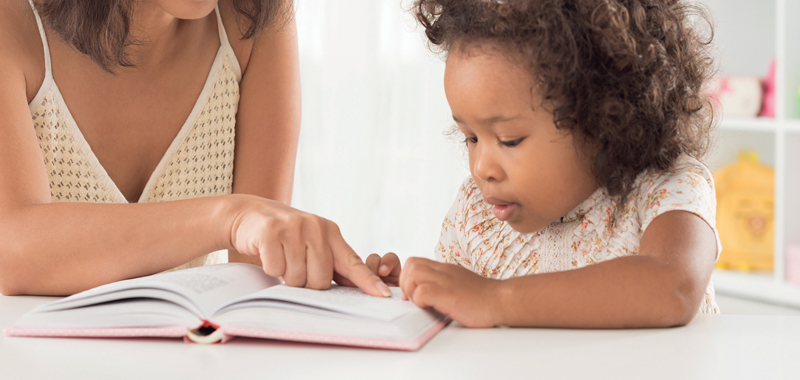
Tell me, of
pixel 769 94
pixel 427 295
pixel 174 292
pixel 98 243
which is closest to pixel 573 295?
pixel 427 295

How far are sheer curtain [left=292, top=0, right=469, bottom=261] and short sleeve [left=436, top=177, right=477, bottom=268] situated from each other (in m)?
1.81

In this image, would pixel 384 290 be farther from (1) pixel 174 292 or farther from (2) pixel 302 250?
(1) pixel 174 292

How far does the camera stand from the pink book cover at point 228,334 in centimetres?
58

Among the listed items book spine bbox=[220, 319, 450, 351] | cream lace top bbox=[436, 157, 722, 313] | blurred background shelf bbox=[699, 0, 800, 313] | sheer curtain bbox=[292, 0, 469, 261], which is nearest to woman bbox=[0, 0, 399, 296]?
book spine bbox=[220, 319, 450, 351]

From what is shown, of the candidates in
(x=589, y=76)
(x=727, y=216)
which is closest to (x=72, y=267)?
(x=589, y=76)

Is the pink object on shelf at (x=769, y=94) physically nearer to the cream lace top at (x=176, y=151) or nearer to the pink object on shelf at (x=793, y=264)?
the pink object on shelf at (x=793, y=264)

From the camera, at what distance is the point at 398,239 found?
3092 millimetres

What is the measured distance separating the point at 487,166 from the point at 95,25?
649mm

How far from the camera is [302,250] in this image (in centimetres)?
74

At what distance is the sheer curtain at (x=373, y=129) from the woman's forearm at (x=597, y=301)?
2.28m

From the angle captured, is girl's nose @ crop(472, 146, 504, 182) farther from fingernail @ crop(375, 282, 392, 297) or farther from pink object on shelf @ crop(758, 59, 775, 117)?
pink object on shelf @ crop(758, 59, 775, 117)

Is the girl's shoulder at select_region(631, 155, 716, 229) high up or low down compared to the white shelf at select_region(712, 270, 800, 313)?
up

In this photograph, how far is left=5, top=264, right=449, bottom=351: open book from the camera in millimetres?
593

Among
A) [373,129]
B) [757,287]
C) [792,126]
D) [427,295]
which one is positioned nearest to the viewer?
[427,295]
